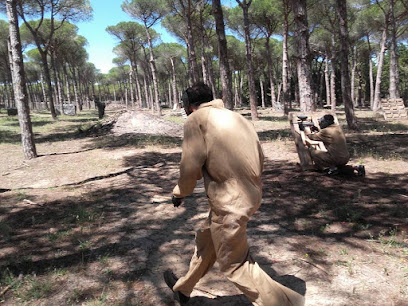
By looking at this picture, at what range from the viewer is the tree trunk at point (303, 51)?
8711 millimetres

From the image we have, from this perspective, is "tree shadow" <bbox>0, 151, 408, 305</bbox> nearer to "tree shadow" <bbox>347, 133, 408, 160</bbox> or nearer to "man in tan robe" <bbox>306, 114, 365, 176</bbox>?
"man in tan robe" <bbox>306, 114, 365, 176</bbox>

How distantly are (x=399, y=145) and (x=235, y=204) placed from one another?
837 cm

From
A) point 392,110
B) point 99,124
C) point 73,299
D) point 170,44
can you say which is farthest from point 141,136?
point 170,44

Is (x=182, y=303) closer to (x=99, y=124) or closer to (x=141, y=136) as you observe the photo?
(x=141, y=136)

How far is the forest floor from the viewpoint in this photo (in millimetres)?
2652

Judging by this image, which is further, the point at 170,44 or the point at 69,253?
the point at 170,44

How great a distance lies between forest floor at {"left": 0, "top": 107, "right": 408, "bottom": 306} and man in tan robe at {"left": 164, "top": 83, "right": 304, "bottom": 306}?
29.3 inches

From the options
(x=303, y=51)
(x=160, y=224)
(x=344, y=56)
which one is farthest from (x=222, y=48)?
(x=160, y=224)

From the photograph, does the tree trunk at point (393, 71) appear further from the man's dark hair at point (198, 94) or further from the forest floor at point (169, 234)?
the man's dark hair at point (198, 94)

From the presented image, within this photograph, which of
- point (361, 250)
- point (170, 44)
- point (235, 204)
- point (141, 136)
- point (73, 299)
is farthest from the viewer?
point (170, 44)

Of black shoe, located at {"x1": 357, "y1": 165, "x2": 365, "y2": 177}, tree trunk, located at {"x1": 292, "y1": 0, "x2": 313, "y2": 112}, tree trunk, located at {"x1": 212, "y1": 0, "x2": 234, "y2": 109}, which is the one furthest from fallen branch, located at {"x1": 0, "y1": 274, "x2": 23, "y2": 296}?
tree trunk, located at {"x1": 212, "y1": 0, "x2": 234, "y2": 109}

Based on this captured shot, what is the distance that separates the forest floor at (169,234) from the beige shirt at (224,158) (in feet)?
3.80

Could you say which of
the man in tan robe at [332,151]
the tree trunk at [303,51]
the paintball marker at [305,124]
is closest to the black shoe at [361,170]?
the man in tan robe at [332,151]

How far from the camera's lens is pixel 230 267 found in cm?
191
